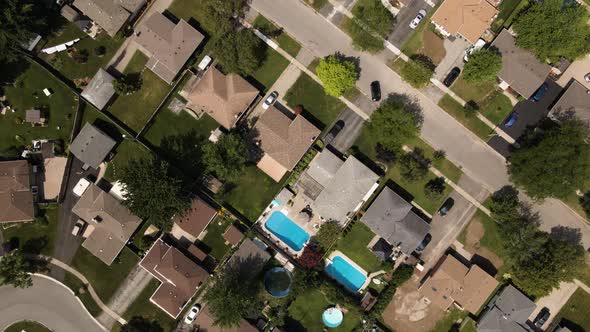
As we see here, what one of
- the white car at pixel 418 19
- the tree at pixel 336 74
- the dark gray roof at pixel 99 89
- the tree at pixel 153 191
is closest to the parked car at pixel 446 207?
the tree at pixel 336 74

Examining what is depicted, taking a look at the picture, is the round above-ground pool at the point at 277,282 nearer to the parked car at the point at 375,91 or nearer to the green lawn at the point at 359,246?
the green lawn at the point at 359,246

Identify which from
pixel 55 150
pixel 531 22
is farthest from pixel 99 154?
pixel 531 22

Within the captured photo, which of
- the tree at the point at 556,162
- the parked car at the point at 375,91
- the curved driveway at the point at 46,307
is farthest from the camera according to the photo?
the curved driveway at the point at 46,307

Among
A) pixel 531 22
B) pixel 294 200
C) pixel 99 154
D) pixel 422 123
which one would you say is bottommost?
pixel 99 154

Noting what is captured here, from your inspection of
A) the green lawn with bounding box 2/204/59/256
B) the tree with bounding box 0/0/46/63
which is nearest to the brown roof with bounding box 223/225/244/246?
the green lawn with bounding box 2/204/59/256

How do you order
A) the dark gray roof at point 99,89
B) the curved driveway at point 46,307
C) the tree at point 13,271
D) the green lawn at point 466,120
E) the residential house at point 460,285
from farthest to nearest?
the curved driveway at point 46,307, the green lawn at point 466,120, the dark gray roof at point 99,89, the residential house at point 460,285, the tree at point 13,271

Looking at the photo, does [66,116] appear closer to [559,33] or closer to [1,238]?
[1,238]

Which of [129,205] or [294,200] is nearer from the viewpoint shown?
[129,205]
